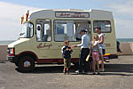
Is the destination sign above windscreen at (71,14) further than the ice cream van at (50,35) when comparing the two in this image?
Yes

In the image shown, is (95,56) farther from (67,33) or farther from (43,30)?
(43,30)

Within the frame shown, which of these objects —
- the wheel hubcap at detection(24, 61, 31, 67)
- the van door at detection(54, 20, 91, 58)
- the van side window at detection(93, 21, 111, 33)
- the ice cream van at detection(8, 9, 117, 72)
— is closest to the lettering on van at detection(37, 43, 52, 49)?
the ice cream van at detection(8, 9, 117, 72)

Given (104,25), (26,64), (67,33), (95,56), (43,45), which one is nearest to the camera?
(95,56)

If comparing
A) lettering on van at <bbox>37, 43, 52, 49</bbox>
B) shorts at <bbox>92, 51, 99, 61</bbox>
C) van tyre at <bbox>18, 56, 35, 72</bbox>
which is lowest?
van tyre at <bbox>18, 56, 35, 72</bbox>

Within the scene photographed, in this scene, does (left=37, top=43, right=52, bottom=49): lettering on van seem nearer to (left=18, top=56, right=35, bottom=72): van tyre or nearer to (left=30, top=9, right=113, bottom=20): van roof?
(left=18, top=56, right=35, bottom=72): van tyre

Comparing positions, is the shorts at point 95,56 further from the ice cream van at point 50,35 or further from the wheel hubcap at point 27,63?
the wheel hubcap at point 27,63

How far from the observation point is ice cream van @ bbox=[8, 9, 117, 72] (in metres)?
10.6

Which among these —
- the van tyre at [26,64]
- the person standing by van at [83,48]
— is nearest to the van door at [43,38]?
the van tyre at [26,64]

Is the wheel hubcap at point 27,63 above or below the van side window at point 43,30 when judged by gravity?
below

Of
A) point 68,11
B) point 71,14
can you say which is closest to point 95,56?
point 71,14

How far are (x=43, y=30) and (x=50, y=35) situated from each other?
41 centimetres

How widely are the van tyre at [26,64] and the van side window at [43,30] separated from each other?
105 centimetres

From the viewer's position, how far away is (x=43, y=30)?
1098 cm

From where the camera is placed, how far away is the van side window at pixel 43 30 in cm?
1085
